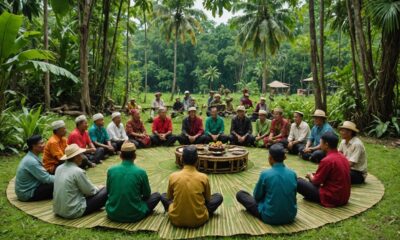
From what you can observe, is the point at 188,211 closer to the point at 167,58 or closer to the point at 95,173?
the point at 95,173

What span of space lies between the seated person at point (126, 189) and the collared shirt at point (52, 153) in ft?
5.97

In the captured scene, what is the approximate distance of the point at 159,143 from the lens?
938cm

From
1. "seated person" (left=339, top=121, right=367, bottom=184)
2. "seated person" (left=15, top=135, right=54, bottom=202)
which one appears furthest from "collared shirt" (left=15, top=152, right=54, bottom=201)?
"seated person" (left=339, top=121, right=367, bottom=184)

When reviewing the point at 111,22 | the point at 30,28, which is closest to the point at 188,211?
the point at 30,28

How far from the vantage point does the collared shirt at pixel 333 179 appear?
Result: 4.66 m

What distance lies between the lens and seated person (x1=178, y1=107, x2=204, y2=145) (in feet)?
29.5

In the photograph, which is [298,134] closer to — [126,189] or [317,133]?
[317,133]

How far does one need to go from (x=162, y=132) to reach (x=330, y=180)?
17.8 feet

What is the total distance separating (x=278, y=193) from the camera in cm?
418

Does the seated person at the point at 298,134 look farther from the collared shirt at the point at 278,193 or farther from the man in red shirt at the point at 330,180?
the collared shirt at the point at 278,193

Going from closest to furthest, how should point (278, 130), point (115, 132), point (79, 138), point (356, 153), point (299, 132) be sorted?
point (356, 153), point (79, 138), point (299, 132), point (115, 132), point (278, 130)

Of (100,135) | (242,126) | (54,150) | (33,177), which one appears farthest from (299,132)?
(33,177)

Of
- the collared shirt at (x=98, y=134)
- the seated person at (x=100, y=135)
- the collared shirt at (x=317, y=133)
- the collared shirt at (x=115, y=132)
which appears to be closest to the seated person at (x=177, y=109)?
the collared shirt at (x=115, y=132)

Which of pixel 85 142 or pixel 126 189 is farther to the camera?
pixel 85 142
